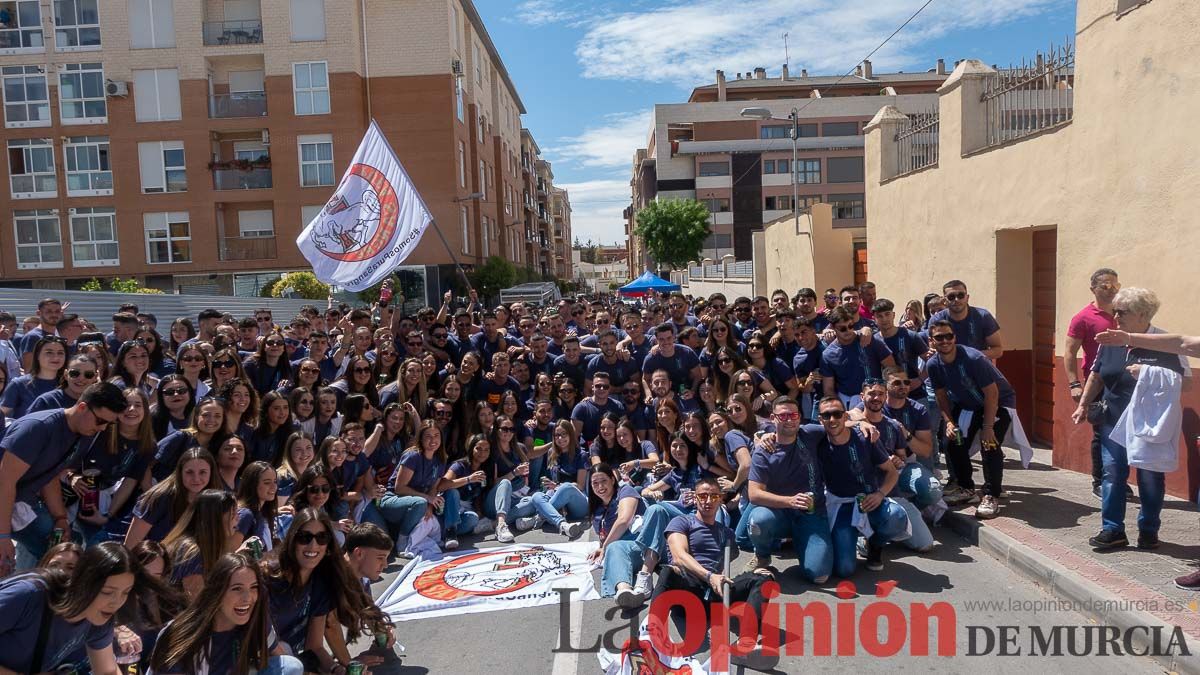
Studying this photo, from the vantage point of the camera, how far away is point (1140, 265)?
6.99 metres

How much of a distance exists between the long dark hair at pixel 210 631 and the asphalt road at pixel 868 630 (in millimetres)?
1049

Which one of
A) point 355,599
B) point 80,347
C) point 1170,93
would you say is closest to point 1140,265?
point 1170,93

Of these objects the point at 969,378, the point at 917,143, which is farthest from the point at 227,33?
the point at 969,378

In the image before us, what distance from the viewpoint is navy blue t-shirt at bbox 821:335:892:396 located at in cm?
778

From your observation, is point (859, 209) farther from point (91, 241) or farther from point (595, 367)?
point (595, 367)

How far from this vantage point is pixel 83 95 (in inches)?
1273

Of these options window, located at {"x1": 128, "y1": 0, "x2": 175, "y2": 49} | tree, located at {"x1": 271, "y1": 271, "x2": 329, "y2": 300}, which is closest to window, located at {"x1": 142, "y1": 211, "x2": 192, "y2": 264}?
window, located at {"x1": 128, "y1": 0, "x2": 175, "y2": 49}

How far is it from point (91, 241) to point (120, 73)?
6.87m

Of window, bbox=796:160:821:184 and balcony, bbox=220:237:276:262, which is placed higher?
window, bbox=796:160:821:184

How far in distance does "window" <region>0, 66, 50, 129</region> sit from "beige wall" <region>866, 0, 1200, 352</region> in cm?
3506

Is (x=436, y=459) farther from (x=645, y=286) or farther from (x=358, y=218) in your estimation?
(x=645, y=286)

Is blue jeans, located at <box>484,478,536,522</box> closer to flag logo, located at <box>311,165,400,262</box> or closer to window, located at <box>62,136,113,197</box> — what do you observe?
flag logo, located at <box>311,165,400,262</box>

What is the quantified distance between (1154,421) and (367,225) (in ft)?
28.9

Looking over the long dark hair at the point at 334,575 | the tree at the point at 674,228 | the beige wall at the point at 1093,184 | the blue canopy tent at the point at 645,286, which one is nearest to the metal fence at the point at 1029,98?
the beige wall at the point at 1093,184
